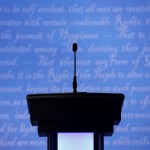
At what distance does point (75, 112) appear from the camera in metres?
1.65

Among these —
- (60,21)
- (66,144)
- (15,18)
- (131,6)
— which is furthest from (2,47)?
(66,144)

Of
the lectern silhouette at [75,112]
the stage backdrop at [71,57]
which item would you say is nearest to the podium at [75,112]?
the lectern silhouette at [75,112]

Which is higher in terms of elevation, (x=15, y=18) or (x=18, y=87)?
(x=15, y=18)

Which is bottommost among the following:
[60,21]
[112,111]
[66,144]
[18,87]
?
[66,144]

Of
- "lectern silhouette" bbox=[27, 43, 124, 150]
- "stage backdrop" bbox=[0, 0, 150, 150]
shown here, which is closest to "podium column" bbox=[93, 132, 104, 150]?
"lectern silhouette" bbox=[27, 43, 124, 150]

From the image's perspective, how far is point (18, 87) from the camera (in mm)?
2920

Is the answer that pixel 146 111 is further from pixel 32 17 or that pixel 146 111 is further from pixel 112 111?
pixel 112 111

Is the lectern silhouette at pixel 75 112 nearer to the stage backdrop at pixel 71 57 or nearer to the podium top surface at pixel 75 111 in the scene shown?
→ the podium top surface at pixel 75 111

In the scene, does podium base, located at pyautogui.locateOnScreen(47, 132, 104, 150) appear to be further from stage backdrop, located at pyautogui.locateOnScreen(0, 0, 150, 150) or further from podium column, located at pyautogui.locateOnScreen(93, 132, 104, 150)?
stage backdrop, located at pyautogui.locateOnScreen(0, 0, 150, 150)

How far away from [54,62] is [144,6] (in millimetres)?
707

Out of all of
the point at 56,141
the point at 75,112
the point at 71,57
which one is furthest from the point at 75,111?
the point at 71,57

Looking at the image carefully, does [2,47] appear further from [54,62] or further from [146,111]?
[146,111]

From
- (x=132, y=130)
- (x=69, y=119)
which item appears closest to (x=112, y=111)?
(x=69, y=119)

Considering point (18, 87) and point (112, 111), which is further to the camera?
point (18, 87)
